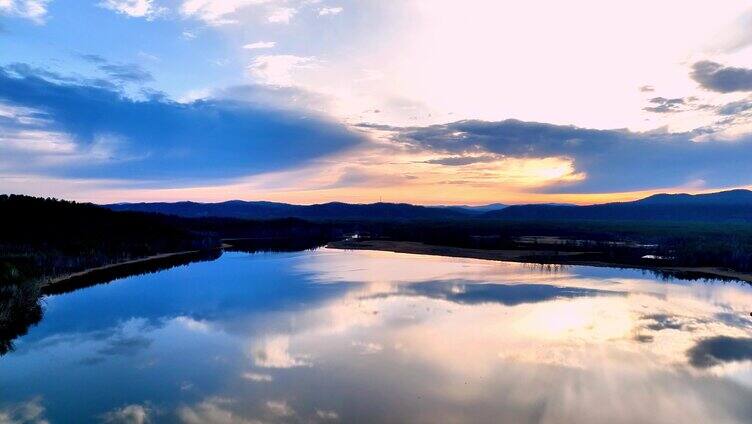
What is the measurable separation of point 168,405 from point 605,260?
40360 millimetres

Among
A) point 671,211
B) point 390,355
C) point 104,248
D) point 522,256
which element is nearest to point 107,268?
point 104,248

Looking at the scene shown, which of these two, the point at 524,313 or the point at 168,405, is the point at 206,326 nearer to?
the point at 168,405

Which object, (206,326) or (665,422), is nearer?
(665,422)

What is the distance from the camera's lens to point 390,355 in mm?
17422

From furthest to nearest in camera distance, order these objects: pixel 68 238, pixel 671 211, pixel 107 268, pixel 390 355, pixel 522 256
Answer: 1. pixel 671 211
2. pixel 522 256
3. pixel 68 238
4. pixel 107 268
5. pixel 390 355

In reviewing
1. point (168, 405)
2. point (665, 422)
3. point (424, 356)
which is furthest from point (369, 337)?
point (665, 422)

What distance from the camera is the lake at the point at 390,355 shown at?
1309 cm

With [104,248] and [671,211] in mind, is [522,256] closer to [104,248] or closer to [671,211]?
[104,248]

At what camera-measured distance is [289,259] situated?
53156 mm

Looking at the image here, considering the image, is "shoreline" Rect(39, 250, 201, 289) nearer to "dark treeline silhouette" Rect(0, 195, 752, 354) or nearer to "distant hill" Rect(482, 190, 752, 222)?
"dark treeline silhouette" Rect(0, 195, 752, 354)

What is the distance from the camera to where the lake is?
1309 centimetres

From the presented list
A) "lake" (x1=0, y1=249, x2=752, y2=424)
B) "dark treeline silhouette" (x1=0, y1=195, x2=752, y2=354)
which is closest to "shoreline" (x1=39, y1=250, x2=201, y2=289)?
"dark treeline silhouette" (x1=0, y1=195, x2=752, y2=354)

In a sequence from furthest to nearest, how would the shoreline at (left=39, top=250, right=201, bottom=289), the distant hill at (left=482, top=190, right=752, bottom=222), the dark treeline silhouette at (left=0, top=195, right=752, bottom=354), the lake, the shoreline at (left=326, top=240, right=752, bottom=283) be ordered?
the distant hill at (left=482, top=190, right=752, bottom=222) → the shoreline at (left=326, top=240, right=752, bottom=283) → the shoreline at (left=39, top=250, right=201, bottom=289) → the dark treeline silhouette at (left=0, top=195, right=752, bottom=354) → the lake

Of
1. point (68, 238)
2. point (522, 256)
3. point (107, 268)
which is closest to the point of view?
point (107, 268)
